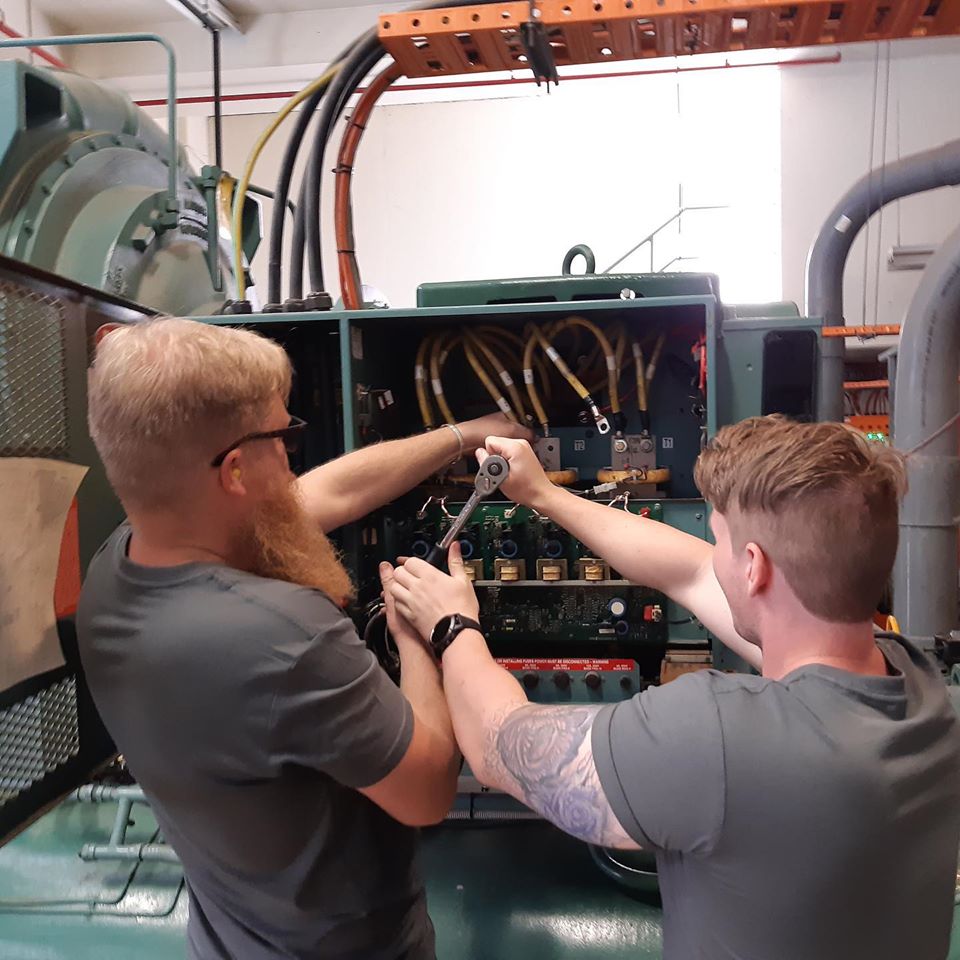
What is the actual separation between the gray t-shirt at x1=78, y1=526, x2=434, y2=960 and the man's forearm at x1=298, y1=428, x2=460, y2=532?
0.43m

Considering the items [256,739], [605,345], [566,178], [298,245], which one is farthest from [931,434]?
[566,178]

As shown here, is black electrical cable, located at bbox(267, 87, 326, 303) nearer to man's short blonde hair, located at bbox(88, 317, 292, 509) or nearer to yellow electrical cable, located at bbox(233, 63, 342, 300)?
yellow electrical cable, located at bbox(233, 63, 342, 300)

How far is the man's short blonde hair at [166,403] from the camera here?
864mm

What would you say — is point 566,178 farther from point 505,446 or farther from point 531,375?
point 505,446

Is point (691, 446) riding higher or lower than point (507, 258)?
lower

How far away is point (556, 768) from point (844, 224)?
378 centimetres

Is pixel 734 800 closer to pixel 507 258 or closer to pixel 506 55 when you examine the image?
pixel 506 55

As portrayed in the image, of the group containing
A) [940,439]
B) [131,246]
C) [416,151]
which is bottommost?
[940,439]

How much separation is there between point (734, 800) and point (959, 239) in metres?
2.33

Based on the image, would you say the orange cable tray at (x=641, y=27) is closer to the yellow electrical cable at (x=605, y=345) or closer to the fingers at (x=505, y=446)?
the yellow electrical cable at (x=605, y=345)

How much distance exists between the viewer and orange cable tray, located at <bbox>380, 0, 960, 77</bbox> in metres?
1.51

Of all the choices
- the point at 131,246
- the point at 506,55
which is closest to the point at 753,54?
the point at 506,55

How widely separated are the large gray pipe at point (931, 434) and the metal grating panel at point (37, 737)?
2.36 m

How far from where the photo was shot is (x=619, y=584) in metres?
1.58
